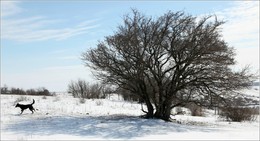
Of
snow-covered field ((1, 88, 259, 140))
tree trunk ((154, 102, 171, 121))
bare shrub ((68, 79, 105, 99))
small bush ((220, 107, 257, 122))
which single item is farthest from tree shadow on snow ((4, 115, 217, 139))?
bare shrub ((68, 79, 105, 99))

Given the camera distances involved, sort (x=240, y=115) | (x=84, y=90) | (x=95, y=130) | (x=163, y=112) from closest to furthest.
Result: (x=95, y=130) → (x=163, y=112) → (x=240, y=115) → (x=84, y=90)

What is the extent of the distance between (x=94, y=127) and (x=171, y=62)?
652 centimetres

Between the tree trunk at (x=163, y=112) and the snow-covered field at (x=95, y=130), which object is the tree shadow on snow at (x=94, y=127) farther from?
the tree trunk at (x=163, y=112)

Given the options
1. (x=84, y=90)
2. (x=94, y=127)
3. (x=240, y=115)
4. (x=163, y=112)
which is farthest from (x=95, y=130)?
(x=84, y=90)

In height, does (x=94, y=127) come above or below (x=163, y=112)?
below

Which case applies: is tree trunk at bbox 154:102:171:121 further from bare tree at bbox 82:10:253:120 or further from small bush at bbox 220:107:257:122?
small bush at bbox 220:107:257:122

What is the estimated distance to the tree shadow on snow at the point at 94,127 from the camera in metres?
16.5

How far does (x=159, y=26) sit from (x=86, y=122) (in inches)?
257

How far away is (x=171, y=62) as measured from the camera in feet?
73.0

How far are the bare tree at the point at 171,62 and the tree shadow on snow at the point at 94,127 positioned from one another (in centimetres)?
237

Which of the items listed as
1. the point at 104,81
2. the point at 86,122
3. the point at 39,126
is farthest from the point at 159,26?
the point at 39,126

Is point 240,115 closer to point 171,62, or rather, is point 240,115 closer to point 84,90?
point 171,62

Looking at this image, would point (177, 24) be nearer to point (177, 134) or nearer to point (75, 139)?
point (177, 134)

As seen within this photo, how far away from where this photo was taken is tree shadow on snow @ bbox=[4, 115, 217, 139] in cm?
1648
